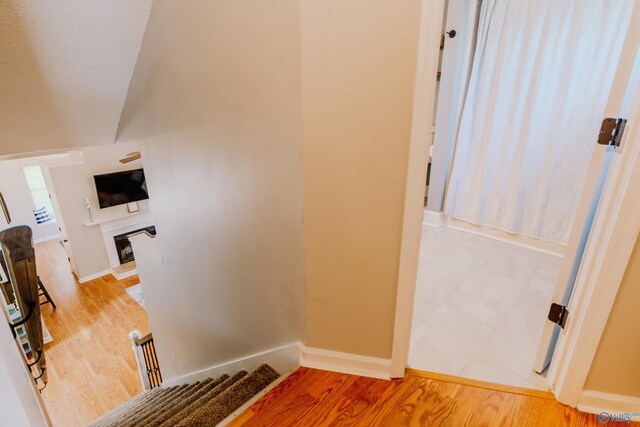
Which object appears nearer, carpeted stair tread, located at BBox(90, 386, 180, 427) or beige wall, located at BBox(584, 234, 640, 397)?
beige wall, located at BBox(584, 234, 640, 397)

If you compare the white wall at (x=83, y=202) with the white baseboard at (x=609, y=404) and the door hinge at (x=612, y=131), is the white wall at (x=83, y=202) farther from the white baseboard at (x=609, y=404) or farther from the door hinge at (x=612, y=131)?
the white baseboard at (x=609, y=404)

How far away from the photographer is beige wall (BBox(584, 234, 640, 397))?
117 centimetres

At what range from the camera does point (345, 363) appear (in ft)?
5.16

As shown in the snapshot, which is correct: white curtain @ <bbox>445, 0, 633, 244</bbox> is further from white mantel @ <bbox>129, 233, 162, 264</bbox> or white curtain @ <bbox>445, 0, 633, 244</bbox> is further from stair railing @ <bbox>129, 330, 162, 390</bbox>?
stair railing @ <bbox>129, 330, 162, 390</bbox>

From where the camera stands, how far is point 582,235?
1290mm

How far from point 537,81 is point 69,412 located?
5896 mm

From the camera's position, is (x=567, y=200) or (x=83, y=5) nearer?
(x=83, y=5)

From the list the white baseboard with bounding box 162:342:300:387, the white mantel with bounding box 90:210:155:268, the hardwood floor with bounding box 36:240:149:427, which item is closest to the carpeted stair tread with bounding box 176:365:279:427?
the white baseboard with bounding box 162:342:300:387

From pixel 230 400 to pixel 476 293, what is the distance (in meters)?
1.63

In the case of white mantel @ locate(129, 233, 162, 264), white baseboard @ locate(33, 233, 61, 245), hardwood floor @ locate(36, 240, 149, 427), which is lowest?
hardwood floor @ locate(36, 240, 149, 427)

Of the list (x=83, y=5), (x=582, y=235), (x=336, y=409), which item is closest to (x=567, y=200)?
(x=582, y=235)

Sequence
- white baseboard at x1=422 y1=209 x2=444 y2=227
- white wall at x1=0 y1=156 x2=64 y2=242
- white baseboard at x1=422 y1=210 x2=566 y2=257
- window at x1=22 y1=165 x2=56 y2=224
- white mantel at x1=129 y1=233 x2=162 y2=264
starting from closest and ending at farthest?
white baseboard at x1=422 y1=210 x2=566 y2=257 → white mantel at x1=129 y1=233 x2=162 y2=264 → white baseboard at x1=422 y1=209 x2=444 y2=227 → white wall at x1=0 y1=156 x2=64 y2=242 → window at x1=22 y1=165 x2=56 y2=224

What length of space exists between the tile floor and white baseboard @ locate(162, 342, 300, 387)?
585 millimetres

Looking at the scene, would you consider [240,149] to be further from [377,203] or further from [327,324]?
[327,324]
